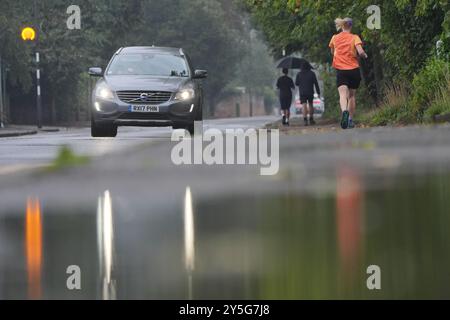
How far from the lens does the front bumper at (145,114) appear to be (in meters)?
22.1

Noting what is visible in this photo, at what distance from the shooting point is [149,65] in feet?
78.5

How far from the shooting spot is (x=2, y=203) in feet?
31.7

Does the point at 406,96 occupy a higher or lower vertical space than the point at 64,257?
higher

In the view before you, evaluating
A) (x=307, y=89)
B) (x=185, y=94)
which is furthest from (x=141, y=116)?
(x=307, y=89)

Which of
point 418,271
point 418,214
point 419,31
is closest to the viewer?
point 418,271

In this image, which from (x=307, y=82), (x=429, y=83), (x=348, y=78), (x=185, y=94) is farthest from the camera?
(x=307, y=82)

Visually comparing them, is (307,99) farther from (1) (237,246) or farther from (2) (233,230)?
(1) (237,246)

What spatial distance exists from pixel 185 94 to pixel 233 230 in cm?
1466

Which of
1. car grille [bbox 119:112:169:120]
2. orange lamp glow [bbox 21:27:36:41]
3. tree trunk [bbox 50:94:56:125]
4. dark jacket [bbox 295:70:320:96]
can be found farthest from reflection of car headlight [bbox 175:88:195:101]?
tree trunk [bbox 50:94:56:125]

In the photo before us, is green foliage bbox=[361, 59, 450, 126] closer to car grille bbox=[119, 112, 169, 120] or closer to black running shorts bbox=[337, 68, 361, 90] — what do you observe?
black running shorts bbox=[337, 68, 361, 90]

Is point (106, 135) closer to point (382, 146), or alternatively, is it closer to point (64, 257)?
point (382, 146)

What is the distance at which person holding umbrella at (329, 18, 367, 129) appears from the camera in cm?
2178
